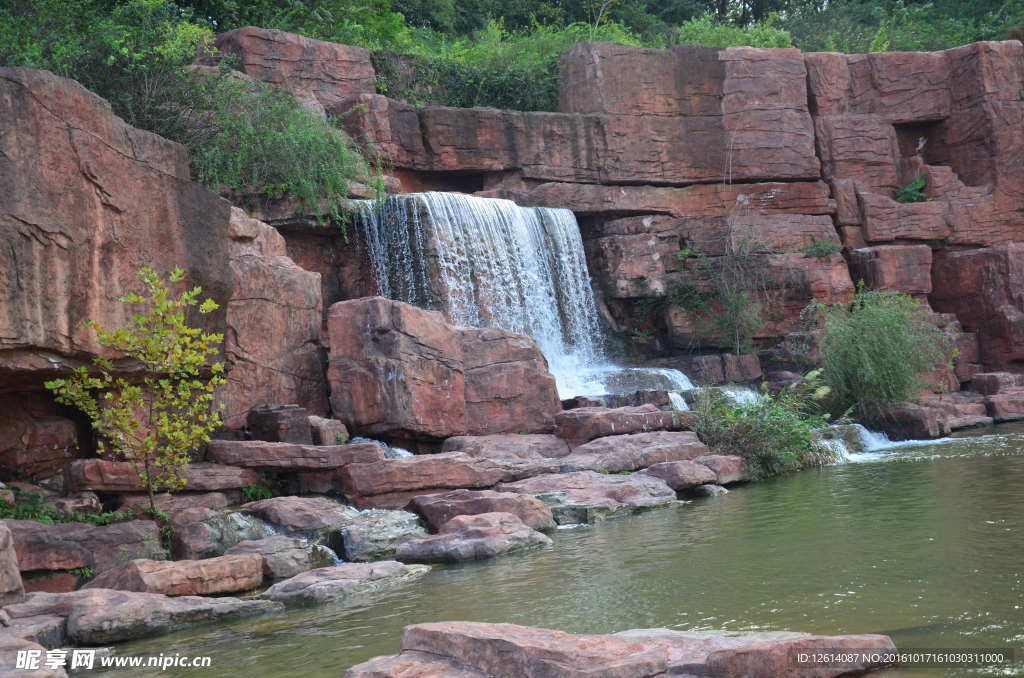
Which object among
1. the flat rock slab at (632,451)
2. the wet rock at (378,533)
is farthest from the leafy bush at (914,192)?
the wet rock at (378,533)

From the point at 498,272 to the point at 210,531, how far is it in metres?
9.37

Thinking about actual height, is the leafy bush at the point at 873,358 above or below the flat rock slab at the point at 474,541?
above

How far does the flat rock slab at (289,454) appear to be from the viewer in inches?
410

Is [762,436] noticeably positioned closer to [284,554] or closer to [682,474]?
[682,474]

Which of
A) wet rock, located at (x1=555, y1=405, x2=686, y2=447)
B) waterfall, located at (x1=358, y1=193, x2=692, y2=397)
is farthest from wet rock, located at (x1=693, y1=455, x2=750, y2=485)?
waterfall, located at (x1=358, y1=193, x2=692, y2=397)

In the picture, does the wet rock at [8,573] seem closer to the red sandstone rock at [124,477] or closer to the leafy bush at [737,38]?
the red sandstone rock at [124,477]

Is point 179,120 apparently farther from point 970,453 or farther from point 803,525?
point 970,453

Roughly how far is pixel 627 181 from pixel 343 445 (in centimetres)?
1249

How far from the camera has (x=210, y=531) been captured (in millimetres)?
8812

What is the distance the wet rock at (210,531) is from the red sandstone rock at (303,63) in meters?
10.8

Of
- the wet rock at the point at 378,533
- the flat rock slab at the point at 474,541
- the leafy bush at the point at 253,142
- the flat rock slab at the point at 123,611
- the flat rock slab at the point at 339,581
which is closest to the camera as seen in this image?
the flat rock slab at the point at 123,611

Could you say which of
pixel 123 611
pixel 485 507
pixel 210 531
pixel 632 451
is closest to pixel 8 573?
pixel 123 611

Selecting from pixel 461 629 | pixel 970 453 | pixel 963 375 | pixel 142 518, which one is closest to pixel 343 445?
pixel 142 518

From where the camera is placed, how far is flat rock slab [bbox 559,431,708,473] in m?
11.8
